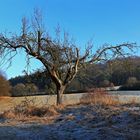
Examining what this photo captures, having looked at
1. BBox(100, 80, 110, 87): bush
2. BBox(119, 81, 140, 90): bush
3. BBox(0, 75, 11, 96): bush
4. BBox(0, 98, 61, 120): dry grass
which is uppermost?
BBox(0, 75, 11, 96): bush

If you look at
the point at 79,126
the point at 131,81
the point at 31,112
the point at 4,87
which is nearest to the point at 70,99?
the point at 31,112

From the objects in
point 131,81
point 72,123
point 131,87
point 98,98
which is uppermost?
point 131,81

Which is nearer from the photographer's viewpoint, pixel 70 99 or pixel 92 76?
pixel 70 99

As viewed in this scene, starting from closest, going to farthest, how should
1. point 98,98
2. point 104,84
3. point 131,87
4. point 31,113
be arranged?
point 31,113 → point 98,98 → point 104,84 → point 131,87

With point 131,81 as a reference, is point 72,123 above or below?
below

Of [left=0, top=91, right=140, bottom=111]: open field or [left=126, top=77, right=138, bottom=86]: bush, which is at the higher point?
[left=126, top=77, right=138, bottom=86]: bush

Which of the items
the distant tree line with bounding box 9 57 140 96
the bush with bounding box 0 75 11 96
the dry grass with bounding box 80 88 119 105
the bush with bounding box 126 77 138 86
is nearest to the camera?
the dry grass with bounding box 80 88 119 105

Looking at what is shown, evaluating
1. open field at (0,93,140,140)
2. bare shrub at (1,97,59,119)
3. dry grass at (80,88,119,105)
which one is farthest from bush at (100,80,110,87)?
bare shrub at (1,97,59,119)

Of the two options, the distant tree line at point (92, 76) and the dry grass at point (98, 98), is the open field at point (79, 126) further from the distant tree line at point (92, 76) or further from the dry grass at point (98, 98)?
the distant tree line at point (92, 76)

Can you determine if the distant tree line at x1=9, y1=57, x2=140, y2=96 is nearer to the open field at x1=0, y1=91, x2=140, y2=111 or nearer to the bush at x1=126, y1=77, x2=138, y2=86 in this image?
the open field at x1=0, y1=91, x2=140, y2=111

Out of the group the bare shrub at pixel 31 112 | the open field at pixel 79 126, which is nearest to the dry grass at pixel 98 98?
A: the bare shrub at pixel 31 112

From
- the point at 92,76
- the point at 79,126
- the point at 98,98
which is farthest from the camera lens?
the point at 92,76

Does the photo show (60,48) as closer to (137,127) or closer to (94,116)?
(94,116)

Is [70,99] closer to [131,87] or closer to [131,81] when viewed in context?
[131,81]
